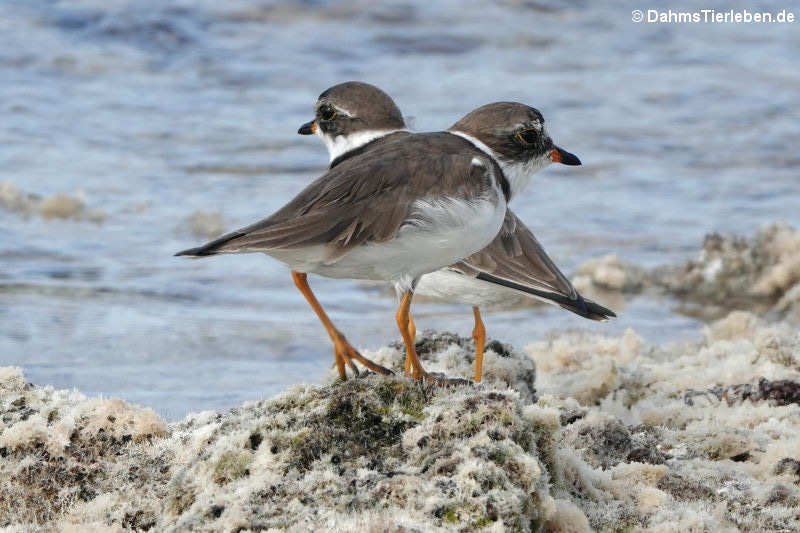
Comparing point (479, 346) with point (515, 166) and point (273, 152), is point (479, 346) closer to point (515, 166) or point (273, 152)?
point (515, 166)

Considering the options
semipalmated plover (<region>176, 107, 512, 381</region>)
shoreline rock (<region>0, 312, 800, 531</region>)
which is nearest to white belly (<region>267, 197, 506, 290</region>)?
semipalmated plover (<region>176, 107, 512, 381</region>)

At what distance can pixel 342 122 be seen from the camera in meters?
6.94

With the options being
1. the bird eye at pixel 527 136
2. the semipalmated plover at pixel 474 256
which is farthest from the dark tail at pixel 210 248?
the semipalmated plover at pixel 474 256

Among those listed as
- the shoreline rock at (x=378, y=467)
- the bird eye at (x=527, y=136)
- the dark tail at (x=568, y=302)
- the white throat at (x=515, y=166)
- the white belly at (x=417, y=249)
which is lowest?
the shoreline rock at (x=378, y=467)

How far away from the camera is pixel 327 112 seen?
6.97m

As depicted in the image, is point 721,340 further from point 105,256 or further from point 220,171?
point 220,171

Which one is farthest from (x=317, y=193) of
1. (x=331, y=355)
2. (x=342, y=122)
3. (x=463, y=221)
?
(x=331, y=355)

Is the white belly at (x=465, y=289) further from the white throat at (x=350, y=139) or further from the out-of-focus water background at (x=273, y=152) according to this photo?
the out-of-focus water background at (x=273, y=152)

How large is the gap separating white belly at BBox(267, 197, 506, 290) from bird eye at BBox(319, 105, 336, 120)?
1.96 metres

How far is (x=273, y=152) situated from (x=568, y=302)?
8.57m

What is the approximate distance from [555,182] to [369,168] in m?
8.85

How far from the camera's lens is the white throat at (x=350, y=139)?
6.86 meters

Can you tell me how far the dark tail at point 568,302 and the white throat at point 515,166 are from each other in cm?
75

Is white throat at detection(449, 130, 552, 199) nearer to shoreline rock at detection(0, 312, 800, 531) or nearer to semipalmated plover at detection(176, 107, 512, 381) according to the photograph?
semipalmated plover at detection(176, 107, 512, 381)
